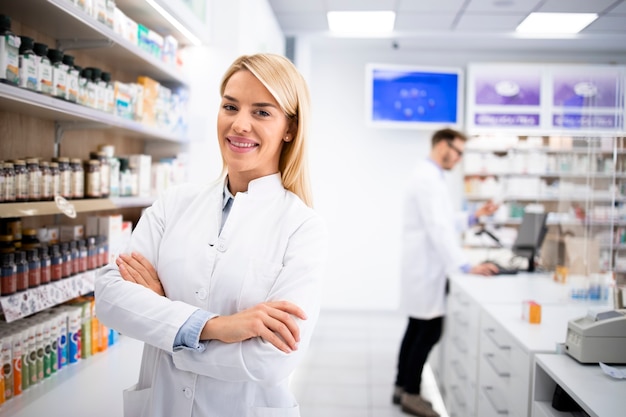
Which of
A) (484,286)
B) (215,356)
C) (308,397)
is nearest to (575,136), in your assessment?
(484,286)

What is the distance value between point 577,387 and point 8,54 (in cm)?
206

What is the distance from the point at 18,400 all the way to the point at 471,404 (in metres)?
2.20

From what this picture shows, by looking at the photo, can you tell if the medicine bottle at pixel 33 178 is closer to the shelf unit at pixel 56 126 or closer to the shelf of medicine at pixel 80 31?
the shelf unit at pixel 56 126

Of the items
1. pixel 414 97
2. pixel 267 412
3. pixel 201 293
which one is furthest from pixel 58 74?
pixel 414 97

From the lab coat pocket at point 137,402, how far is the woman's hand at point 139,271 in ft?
0.92

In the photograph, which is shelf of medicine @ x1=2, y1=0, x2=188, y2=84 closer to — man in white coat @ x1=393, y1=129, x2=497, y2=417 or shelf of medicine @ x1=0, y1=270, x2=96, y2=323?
shelf of medicine @ x1=0, y1=270, x2=96, y2=323

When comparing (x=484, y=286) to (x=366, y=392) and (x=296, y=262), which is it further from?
(x=296, y=262)

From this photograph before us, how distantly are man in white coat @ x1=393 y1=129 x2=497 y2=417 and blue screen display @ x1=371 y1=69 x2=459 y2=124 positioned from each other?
2452 millimetres

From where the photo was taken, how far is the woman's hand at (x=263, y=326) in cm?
123

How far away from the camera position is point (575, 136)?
130 inches

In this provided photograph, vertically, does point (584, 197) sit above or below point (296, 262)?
above

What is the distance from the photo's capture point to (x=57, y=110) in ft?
5.90

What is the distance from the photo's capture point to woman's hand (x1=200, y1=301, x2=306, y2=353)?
1234 mm

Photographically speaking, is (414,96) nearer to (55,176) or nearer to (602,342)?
(602,342)
